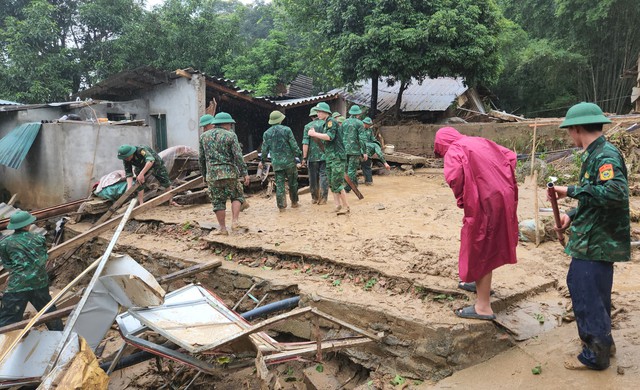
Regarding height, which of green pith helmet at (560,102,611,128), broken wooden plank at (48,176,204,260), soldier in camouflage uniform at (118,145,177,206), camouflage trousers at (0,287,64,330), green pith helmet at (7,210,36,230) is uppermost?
green pith helmet at (560,102,611,128)

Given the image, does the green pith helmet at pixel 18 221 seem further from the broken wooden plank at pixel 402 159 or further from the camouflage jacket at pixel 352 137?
the broken wooden plank at pixel 402 159

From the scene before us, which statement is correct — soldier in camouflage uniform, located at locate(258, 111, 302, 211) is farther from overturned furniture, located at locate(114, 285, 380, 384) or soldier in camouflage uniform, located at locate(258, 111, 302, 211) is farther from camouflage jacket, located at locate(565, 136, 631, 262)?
camouflage jacket, located at locate(565, 136, 631, 262)

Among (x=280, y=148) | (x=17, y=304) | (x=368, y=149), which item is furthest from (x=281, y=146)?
(x=17, y=304)

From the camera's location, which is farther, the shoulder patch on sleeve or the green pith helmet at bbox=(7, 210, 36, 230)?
the green pith helmet at bbox=(7, 210, 36, 230)

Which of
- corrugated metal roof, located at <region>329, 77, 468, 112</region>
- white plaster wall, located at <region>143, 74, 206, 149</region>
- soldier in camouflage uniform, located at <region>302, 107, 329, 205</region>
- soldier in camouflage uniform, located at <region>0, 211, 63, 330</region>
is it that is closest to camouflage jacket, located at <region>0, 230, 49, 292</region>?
soldier in camouflage uniform, located at <region>0, 211, 63, 330</region>

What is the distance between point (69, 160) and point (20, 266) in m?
4.90

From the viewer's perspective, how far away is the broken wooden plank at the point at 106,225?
20.5 ft

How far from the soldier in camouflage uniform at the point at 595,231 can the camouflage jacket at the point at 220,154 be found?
4.42m

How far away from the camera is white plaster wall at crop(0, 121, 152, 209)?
909cm

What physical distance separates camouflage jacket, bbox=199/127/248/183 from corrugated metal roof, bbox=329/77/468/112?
1028cm

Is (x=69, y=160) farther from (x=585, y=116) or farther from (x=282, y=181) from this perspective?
(x=585, y=116)

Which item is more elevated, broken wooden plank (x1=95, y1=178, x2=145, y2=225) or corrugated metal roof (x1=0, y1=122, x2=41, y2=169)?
corrugated metal roof (x1=0, y1=122, x2=41, y2=169)

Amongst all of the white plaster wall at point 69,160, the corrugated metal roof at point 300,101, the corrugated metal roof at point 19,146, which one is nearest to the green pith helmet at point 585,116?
the white plaster wall at point 69,160

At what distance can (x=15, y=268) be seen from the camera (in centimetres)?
488
